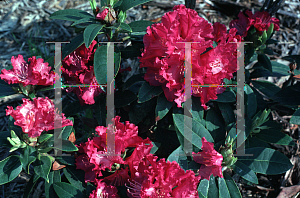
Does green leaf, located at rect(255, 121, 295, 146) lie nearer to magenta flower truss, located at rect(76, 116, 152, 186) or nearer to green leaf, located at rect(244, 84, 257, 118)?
green leaf, located at rect(244, 84, 257, 118)

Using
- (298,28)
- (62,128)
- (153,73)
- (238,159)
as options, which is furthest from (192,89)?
(298,28)

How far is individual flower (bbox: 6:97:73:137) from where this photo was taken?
132 cm

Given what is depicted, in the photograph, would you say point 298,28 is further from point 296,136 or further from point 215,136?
point 215,136

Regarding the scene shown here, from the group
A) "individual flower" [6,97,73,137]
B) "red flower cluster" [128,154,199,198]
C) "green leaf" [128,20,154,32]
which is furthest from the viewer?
"green leaf" [128,20,154,32]

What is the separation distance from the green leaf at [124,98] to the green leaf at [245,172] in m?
0.67

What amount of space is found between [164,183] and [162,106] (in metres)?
0.43

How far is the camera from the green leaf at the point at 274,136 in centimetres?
168

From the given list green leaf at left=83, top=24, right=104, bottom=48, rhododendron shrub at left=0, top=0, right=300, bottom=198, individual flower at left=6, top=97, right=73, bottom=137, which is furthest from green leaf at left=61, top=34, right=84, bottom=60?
individual flower at left=6, top=97, right=73, bottom=137

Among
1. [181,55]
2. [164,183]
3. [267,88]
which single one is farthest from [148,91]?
[267,88]

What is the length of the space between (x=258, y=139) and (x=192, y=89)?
0.57m

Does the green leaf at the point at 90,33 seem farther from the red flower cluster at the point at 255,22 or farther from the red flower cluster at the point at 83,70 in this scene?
the red flower cluster at the point at 255,22

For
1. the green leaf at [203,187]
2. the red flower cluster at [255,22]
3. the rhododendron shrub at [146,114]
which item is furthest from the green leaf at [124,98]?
the red flower cluster at [255,22]

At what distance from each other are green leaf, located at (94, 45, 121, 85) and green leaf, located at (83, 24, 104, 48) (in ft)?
0.45

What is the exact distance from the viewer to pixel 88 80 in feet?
5.31
